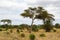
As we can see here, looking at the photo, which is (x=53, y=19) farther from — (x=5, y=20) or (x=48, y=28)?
(x=5, y=20)

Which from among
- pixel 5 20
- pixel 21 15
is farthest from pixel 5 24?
pixel 21 15

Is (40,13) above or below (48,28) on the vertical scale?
above

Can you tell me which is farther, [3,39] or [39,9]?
[39,9]

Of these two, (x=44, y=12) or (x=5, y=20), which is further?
(x=5, y=20)

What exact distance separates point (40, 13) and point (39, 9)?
101 centimetres

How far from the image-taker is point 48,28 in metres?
53.9

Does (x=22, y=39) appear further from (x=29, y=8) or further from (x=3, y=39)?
(x=29, y=8)

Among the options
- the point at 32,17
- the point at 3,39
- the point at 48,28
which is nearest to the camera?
the point at 3,39

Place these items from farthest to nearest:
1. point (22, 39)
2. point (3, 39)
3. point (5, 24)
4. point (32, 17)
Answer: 1. point (5, 24)
2. point (32, 17)
3. point (22, 39)
4. point (3, 39)

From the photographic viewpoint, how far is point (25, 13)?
170 feet

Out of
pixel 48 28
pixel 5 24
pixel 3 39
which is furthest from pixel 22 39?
pixel 5 24

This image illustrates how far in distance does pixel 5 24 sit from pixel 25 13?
1009 inches

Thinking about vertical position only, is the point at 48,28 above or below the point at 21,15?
below

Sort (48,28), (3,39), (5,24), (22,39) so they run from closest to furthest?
(3,39), (22,39), (48,28), (5,24)
